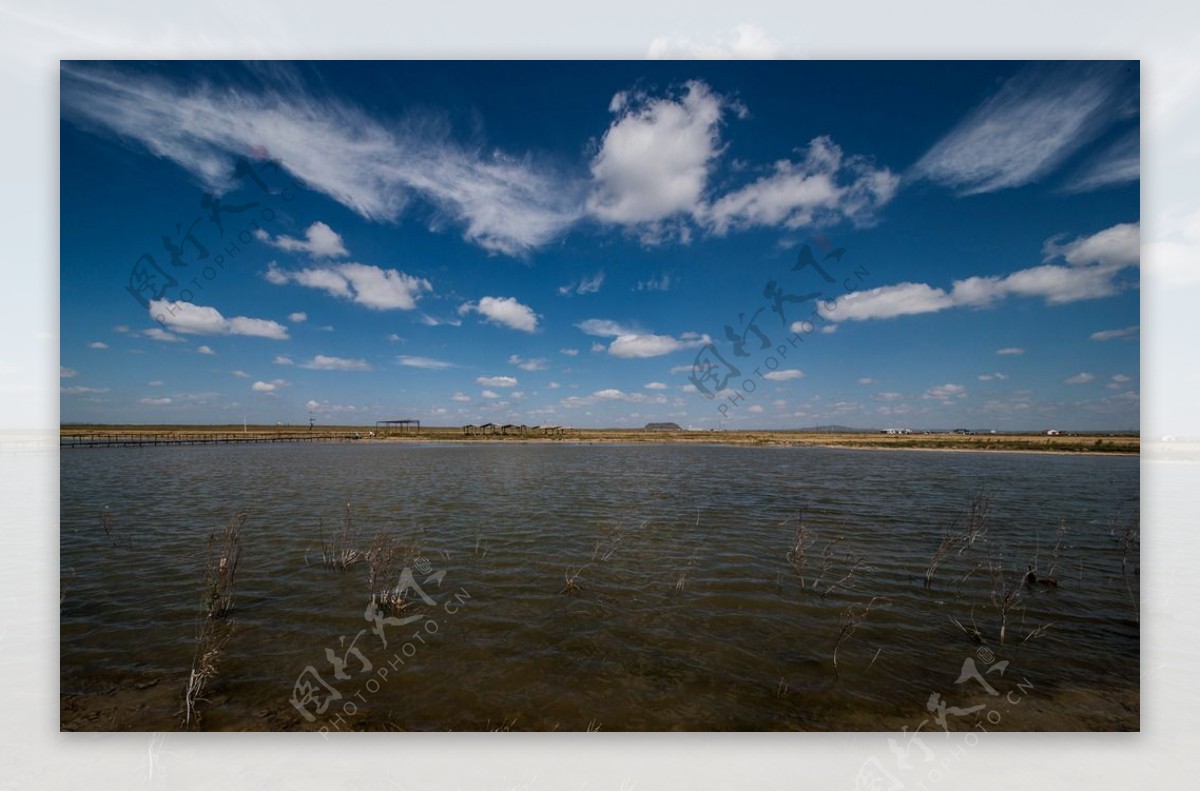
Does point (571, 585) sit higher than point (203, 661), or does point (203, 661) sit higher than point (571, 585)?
point (203, 661)

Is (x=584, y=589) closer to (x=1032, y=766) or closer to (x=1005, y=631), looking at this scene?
(x=1032, y=766)

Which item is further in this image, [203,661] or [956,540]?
[956,540]

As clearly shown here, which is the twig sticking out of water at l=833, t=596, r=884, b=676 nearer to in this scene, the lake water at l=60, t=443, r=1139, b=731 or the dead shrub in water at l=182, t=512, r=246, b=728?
the lake water at l=60, t=443, r=1139, b=731

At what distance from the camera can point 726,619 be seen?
26.6 ft

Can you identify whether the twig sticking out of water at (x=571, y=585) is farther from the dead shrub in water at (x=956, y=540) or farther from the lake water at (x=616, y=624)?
the dead shrub in water at (x=956, y=540)

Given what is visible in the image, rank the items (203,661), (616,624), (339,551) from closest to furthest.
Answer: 1. (203,661)
2. (616,624)
3. (339,551)

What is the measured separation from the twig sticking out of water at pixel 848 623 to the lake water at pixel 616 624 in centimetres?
5

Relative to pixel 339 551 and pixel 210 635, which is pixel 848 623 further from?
pixel 339 551

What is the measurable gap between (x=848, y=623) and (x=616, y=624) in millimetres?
3721

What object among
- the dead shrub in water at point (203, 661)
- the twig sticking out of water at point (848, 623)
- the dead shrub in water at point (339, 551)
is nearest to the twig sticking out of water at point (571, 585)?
the twig sticking out of water at point (848, 623)

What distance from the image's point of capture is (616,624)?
25.7 ft

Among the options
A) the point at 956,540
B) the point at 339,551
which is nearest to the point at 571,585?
the point at 339,551

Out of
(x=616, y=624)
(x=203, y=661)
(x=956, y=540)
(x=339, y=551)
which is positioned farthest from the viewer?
(x=956, y=540)

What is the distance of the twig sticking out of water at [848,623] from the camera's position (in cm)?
688
